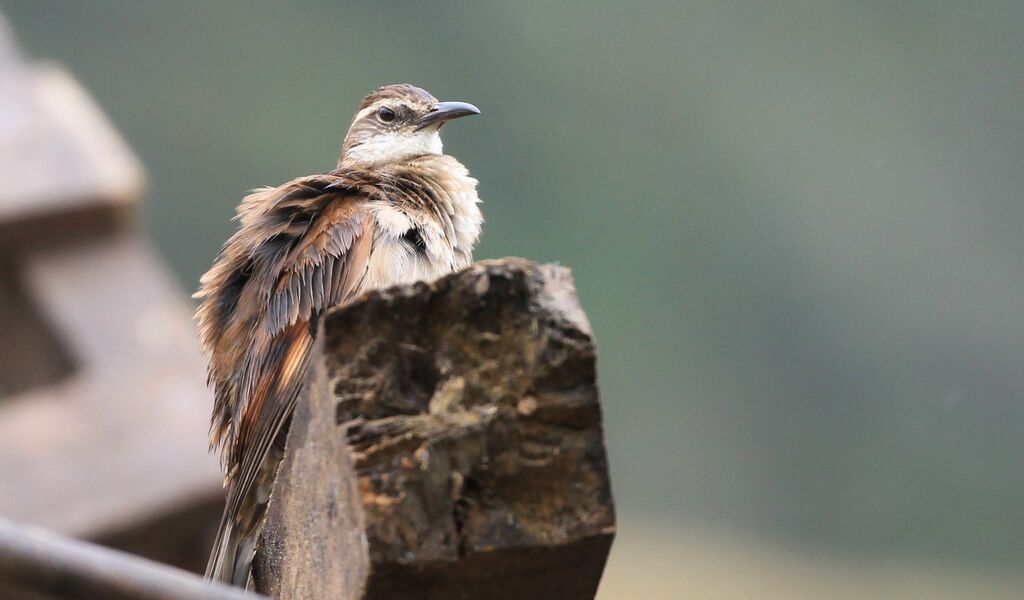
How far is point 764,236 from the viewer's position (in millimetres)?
9602

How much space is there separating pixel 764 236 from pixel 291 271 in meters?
7.26

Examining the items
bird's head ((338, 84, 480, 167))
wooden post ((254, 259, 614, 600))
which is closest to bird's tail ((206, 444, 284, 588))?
wooden post ((254, 259, 614, 600))

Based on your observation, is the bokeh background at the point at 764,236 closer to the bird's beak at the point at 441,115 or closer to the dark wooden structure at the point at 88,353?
the dark wooden structure at the point at 88,353

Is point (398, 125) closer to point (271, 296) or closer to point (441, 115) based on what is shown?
point (441, 115)

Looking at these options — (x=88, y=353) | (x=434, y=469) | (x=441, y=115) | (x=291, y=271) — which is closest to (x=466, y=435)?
(x=434, y=469)

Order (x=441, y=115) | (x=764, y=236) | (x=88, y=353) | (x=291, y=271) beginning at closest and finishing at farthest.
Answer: (x=291, y=271) < (x=441, y=115) < (x=88, y=353) < (x=764, y=236)

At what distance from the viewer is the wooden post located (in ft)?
5.06

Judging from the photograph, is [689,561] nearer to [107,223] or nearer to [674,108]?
[674,108]

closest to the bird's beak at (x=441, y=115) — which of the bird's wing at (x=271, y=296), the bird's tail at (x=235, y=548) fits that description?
the bird's wing at (x=271, y=296)

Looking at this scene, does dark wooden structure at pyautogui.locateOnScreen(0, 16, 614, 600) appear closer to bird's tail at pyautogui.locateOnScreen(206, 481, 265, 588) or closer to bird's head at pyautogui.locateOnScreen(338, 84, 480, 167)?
bird's tail at pyautogui.locateOnScreen(206, 481, 265, 588)

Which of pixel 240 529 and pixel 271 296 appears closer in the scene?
pixel 240 529

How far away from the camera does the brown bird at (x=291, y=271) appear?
100 inches

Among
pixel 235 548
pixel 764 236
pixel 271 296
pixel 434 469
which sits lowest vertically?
pixel 764 236

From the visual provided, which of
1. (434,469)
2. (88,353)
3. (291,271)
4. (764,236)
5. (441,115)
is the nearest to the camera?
(434,469)
